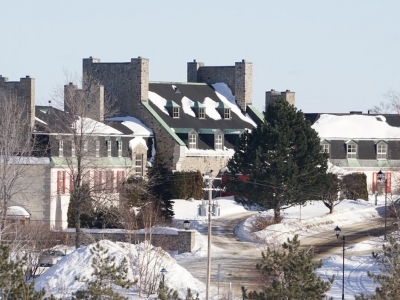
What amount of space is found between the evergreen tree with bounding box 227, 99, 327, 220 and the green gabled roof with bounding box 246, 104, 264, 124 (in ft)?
55.5

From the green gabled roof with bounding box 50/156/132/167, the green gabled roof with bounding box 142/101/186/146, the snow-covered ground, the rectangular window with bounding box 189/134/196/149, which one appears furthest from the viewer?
the rectangular window with bounding box 189/134/196/149

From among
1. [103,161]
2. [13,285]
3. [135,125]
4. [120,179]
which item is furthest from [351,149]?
[13,285]

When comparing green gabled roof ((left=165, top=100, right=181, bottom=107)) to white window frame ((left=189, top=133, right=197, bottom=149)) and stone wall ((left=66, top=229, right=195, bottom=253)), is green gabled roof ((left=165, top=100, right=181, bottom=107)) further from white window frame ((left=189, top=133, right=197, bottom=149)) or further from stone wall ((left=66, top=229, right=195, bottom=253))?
stone wall ((left=66, top=229, right=195, bottom=253))

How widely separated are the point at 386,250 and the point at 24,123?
26360 mm

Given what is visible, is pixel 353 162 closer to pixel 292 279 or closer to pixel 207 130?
pixel 207 130

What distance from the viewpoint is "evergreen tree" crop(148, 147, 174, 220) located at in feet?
218

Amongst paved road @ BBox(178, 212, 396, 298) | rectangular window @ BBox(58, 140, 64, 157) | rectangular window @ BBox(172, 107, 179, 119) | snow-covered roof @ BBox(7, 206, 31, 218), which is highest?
rectangular window @ BBox(172, 107, 179, 119)

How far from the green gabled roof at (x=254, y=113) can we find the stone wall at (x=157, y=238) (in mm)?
24239

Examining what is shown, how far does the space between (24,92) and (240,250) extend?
16.9m

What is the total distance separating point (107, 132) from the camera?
7225 cm

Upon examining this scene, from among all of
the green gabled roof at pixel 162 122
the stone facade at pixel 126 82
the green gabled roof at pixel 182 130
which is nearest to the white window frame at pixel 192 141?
the green gabled roof at pixel 182 130

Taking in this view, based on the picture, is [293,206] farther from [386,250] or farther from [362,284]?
[386,250]

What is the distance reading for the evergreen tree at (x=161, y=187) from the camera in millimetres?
66312

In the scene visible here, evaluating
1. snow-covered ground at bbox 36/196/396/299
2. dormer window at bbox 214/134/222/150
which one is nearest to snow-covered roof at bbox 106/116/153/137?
dormer window at bbox 214/134/222/150
